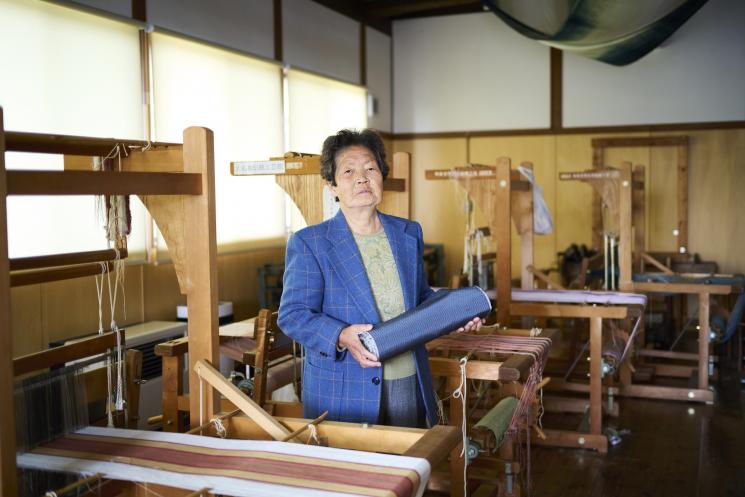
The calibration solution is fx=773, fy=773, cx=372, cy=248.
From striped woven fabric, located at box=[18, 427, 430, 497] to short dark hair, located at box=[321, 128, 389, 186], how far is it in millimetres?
775

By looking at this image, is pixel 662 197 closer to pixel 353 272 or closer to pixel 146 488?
pixel 353 272

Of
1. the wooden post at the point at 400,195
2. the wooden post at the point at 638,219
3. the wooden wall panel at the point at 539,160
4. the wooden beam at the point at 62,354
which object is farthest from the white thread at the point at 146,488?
the wooden wall panel at the point at 539,160

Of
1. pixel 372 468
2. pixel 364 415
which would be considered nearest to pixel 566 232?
pixel 364 415

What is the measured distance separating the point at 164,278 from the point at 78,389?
294cm

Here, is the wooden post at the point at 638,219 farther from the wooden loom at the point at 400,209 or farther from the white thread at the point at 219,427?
the white thread at the point at 219,427

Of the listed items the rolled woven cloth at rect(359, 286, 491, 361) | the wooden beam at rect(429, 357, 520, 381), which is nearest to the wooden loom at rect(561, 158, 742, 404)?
the wooden beam at rect(429, 357, 520, 381)

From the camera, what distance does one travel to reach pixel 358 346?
1.84 metres

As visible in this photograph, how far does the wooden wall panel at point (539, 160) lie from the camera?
7754 mm

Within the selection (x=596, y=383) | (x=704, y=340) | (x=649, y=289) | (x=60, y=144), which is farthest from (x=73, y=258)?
(x=704, y=340)

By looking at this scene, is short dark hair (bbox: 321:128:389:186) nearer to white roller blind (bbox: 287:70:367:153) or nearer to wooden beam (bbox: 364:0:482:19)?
white roller blind (bbox: 287:70:367:153)

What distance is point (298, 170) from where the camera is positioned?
295 cm

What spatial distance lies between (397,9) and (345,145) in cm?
613

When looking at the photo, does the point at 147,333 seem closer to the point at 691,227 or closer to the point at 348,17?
the point at 348,17

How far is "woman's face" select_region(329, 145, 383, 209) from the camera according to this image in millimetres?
1998
